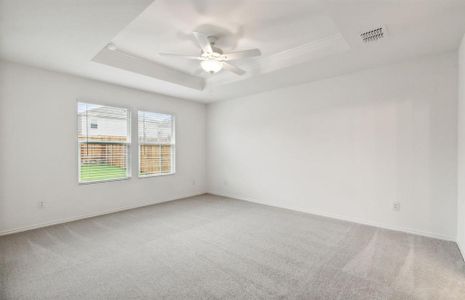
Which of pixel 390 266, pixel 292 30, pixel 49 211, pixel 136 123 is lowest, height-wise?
pixel 390 266

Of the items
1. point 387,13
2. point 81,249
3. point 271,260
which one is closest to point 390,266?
point 271,260

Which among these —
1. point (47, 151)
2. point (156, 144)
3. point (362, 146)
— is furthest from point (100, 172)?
point (362, 146)

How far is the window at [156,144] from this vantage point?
16.2 feet

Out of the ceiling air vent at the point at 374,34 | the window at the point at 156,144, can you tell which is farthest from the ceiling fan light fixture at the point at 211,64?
the window at the point at 156,144

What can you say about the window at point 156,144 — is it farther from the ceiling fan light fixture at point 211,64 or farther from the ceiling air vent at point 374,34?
the ceiling air vent at point 374,34

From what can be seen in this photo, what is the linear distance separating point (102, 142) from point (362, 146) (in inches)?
187

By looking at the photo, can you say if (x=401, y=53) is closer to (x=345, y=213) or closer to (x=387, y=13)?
(x=387, y=13)

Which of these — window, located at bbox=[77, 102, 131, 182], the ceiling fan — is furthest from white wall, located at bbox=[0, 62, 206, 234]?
the ceiling fan

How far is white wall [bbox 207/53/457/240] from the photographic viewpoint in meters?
3.09

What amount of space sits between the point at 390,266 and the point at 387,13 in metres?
2.63

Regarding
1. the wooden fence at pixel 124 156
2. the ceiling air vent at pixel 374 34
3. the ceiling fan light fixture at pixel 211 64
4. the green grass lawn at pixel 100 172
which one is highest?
the ceiling air vent at pixel 374 34

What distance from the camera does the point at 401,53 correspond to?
10.1ft

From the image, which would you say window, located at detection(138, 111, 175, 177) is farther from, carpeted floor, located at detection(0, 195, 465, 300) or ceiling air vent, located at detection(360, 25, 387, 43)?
ceiling air vent, located at detection(360, 25, 387, 43)

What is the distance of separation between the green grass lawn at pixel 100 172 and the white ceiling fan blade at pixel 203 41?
3.10 metres
